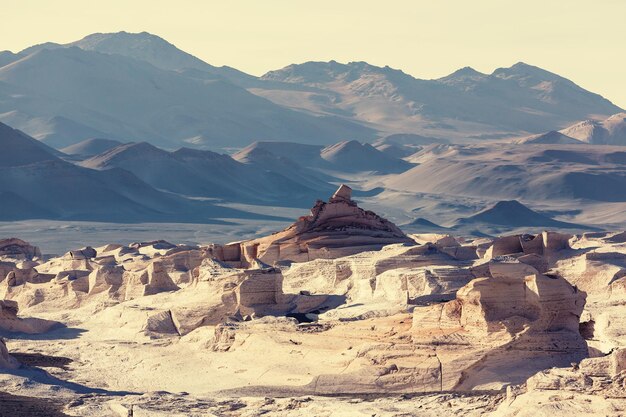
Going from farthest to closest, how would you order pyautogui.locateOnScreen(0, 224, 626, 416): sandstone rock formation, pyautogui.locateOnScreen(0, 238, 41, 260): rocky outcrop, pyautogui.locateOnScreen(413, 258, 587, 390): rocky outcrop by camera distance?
pyautogui.locateOnScreen(0, 238, 41, 260): rocky outcrop
pyautogui.locateOnScreen(0, 224, 626, 416): sandstone rock formation
pyautogui.locateOnScreen(413, 258, 587, 390): rocky outcrop

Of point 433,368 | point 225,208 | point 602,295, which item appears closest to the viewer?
point 433,368

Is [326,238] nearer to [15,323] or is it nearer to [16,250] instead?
[15,323]

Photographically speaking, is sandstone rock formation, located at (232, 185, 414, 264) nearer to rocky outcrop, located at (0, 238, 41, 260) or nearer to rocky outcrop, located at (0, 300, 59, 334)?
rocky outcrop, located at (0, 300, 59, 334)

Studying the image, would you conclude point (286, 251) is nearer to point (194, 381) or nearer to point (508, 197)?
point (194, 381)

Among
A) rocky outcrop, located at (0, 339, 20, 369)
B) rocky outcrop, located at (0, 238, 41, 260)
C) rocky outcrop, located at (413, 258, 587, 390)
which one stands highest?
rocky outcrop, located at (413, 258, 587, 390)

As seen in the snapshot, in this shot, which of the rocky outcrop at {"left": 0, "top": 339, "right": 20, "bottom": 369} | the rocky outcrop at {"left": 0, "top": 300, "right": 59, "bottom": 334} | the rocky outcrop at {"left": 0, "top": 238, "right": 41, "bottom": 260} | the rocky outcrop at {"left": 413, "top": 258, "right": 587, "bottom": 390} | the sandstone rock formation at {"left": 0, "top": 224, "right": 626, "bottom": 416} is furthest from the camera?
the rocky outcrop at {"left": 0, "top": 238, "right": 41, "bottom": 260}

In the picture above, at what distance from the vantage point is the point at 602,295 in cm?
4331

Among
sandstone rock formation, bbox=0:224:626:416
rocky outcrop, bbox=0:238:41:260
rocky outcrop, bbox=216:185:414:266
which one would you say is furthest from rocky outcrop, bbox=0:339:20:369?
rocky outcrop, bbox=0:238:41:260

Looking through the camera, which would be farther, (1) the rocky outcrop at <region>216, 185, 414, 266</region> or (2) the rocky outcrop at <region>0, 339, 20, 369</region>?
(1) the rocky outcrop at <region>216, 185, 414, 266</region>

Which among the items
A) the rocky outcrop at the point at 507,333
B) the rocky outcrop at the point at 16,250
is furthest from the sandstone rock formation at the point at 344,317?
the rocky outcrop at the point at 16,250

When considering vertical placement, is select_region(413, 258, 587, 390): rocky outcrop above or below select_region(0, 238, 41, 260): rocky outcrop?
above

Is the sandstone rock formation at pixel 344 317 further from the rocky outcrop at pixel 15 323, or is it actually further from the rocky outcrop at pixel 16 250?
the rocky outcrop at pixel 16 250

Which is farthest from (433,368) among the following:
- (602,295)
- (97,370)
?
(602,295)

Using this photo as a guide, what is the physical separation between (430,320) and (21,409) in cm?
797
